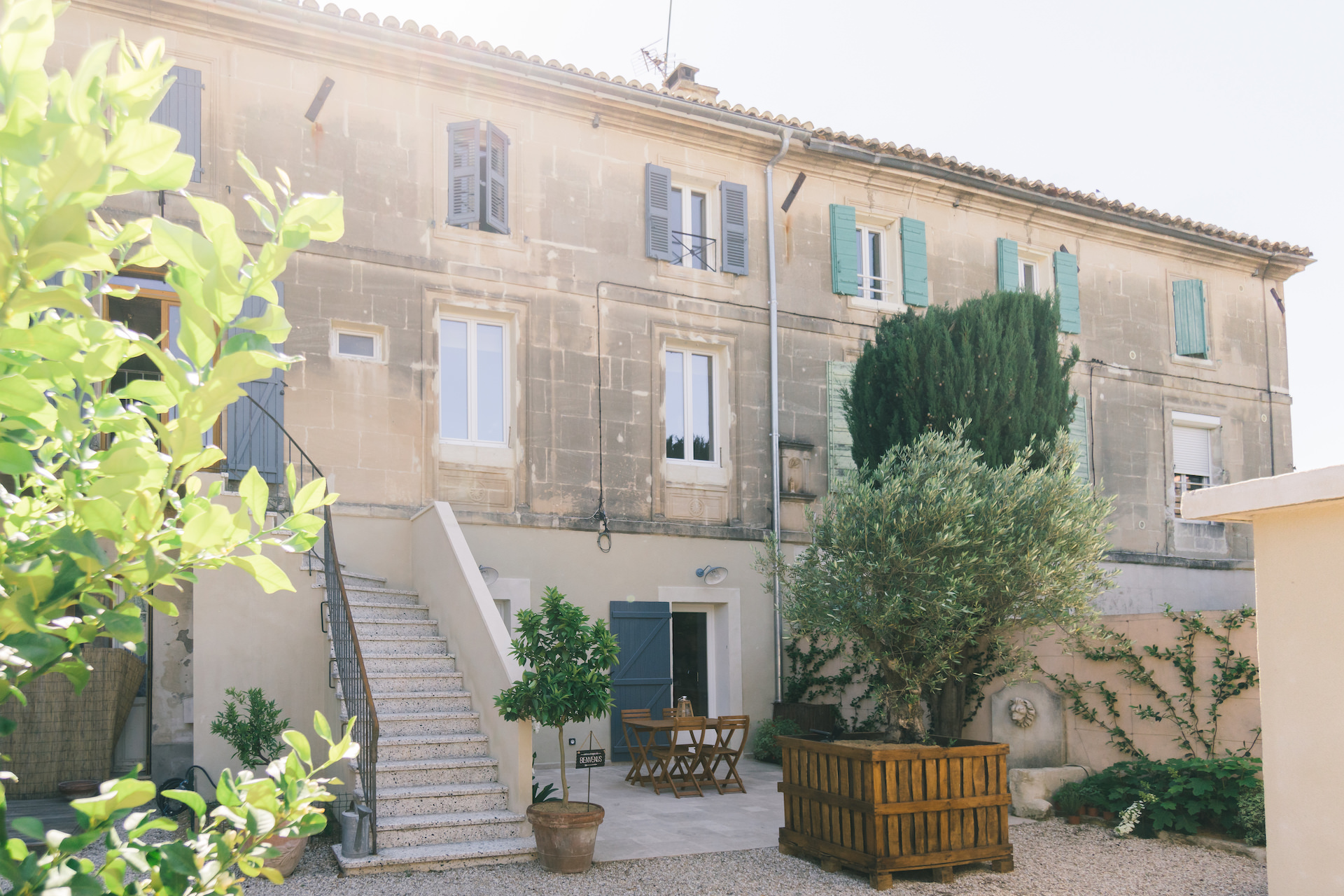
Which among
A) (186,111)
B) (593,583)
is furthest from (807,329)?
(186,111)

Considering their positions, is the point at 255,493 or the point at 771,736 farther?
the point at 771,736

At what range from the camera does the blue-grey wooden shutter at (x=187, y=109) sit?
10617mm

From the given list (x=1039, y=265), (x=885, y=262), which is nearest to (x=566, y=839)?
(x=885, y=262)

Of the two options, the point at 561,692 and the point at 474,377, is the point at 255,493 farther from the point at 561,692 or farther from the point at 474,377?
the point at 474,377

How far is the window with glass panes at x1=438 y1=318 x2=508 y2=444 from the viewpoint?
12078 mm

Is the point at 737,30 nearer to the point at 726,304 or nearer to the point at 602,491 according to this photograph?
the point at 726,304

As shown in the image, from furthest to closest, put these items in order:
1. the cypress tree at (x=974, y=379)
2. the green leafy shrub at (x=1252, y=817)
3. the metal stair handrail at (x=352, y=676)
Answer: the cypress tree at (x=974, y=379)
the green leafy shrub at (x=1252, y=817)
the metal stair handrail at (x=352, y=676)

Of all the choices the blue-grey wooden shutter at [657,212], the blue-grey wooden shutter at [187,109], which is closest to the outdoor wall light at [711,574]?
the blue-grey wooden shutter at [657,212]

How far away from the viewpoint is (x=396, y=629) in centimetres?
972

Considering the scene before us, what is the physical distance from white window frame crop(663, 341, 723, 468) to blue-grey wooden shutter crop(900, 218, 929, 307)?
9.50ft

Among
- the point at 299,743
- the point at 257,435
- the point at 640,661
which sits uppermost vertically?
the point at 257,435

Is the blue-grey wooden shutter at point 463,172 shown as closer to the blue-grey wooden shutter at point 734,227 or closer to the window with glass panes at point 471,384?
the window with glass panes at point 471,384

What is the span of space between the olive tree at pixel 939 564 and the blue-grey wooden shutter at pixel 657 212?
4720mm

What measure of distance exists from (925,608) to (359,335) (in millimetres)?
6541
